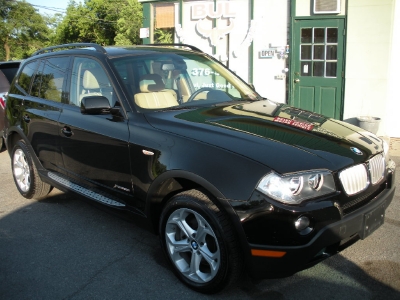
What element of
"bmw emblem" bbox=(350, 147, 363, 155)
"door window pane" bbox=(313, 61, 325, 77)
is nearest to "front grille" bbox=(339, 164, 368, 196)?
"bmw emblem" bbox=(350, 147, 363, 155)

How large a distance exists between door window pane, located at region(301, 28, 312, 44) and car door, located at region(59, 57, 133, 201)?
6.11 meters

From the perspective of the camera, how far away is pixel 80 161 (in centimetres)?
432

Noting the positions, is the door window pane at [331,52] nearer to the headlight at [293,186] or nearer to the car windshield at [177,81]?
the car windshield at [177,81]

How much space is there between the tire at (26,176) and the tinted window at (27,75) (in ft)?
2.26

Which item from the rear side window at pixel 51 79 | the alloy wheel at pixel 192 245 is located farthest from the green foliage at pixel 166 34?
the alloy wheel at pixel 192 245

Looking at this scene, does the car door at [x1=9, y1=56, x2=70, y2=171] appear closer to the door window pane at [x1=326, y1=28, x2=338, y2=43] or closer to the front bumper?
the front bumper

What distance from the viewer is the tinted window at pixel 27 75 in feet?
17.8

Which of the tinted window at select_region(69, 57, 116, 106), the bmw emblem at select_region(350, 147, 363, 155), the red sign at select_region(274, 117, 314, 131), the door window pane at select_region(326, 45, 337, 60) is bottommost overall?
the bmw emblem at select_region(350, 147, 363, 155)

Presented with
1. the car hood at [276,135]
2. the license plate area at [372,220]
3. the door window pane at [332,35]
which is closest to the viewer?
the car hood at [276,135]

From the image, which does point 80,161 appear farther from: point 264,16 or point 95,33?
point 95,33

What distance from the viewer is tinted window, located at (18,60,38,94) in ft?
17.8

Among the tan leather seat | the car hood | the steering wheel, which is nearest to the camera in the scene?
the car hood

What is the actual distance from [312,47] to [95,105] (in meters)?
6.72

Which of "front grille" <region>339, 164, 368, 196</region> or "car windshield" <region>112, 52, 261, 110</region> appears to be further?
"car windshield" <region>112, 52, 261, 110</region>
